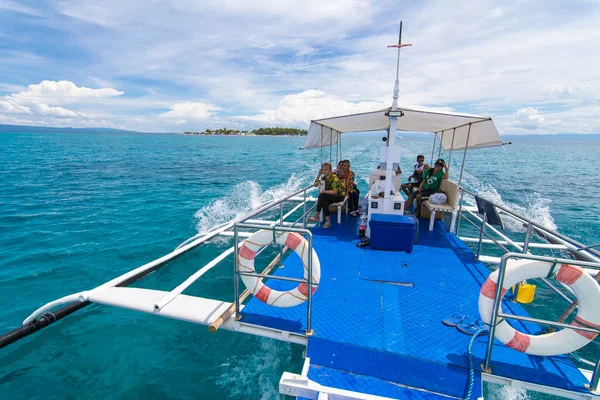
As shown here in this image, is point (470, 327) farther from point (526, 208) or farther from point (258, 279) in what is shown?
point (526, 208)

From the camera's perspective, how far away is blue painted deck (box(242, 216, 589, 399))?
293 centimetres

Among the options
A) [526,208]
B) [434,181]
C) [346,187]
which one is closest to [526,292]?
[434,181]

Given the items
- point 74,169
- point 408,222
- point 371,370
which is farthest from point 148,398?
point 74,169

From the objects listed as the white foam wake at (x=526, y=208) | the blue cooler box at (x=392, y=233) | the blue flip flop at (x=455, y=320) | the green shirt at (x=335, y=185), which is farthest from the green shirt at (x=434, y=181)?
the white foam wake at (x=526, y=208)

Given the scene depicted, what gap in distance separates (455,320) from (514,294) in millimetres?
1141

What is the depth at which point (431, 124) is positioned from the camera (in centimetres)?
790

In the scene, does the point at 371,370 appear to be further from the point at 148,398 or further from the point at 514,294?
the point at 148,398

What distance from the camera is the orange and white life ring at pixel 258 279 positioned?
3.48 meters

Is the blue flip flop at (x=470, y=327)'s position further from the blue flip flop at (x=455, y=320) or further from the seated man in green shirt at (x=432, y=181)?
the seated man in green shirt at (x=432, y=181)

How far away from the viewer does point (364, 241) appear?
20.0ft

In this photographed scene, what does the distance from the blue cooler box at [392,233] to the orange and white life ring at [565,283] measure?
8.76ft

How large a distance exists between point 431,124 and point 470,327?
5760mm

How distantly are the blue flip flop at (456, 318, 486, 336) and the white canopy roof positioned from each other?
369 cm

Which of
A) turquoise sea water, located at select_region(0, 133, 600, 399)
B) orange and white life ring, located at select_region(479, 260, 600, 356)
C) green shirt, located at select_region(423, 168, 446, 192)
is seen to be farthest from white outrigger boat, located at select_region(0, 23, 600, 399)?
green shirt, located at select_region(423, 168, 446, 192)
